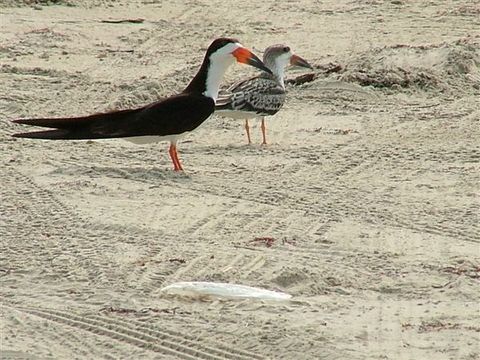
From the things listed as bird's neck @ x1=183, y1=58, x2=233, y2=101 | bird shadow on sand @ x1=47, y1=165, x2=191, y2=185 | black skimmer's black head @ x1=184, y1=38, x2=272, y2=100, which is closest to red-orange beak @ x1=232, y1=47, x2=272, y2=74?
black skimmer's black head @ x1=184, y1=38, x2=272, y2=100

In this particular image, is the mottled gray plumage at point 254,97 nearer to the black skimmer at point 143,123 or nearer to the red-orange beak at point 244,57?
the red-orange beak at point 244,57

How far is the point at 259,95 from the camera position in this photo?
10.7m

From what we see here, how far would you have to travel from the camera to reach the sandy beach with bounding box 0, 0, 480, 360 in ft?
22.0

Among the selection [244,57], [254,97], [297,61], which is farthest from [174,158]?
[297,61]

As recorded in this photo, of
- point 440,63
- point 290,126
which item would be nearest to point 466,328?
point 290,126

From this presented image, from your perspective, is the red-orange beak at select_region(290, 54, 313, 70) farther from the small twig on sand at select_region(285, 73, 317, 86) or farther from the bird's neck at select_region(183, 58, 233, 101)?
the bird's neck at select_region(183, 58, 233, 101)

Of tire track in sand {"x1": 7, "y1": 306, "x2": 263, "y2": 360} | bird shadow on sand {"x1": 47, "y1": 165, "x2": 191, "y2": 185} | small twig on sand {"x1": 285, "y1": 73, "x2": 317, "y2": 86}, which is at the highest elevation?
tire track in sand {"x1": 7, "y1": 306, "x2": 263, "y2": 360}

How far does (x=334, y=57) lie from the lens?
1279 cm

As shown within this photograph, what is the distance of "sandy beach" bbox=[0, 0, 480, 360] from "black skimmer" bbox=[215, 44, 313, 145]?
8.3 inches

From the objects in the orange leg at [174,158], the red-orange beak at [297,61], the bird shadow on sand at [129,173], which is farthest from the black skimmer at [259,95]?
the bird shadow on sand at [129,173]

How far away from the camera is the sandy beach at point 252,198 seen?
6.70 m

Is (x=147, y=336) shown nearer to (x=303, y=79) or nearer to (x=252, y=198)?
(x=252, y=198)

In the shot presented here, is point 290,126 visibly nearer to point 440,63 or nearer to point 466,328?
point 440,63

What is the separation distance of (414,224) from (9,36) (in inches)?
234
